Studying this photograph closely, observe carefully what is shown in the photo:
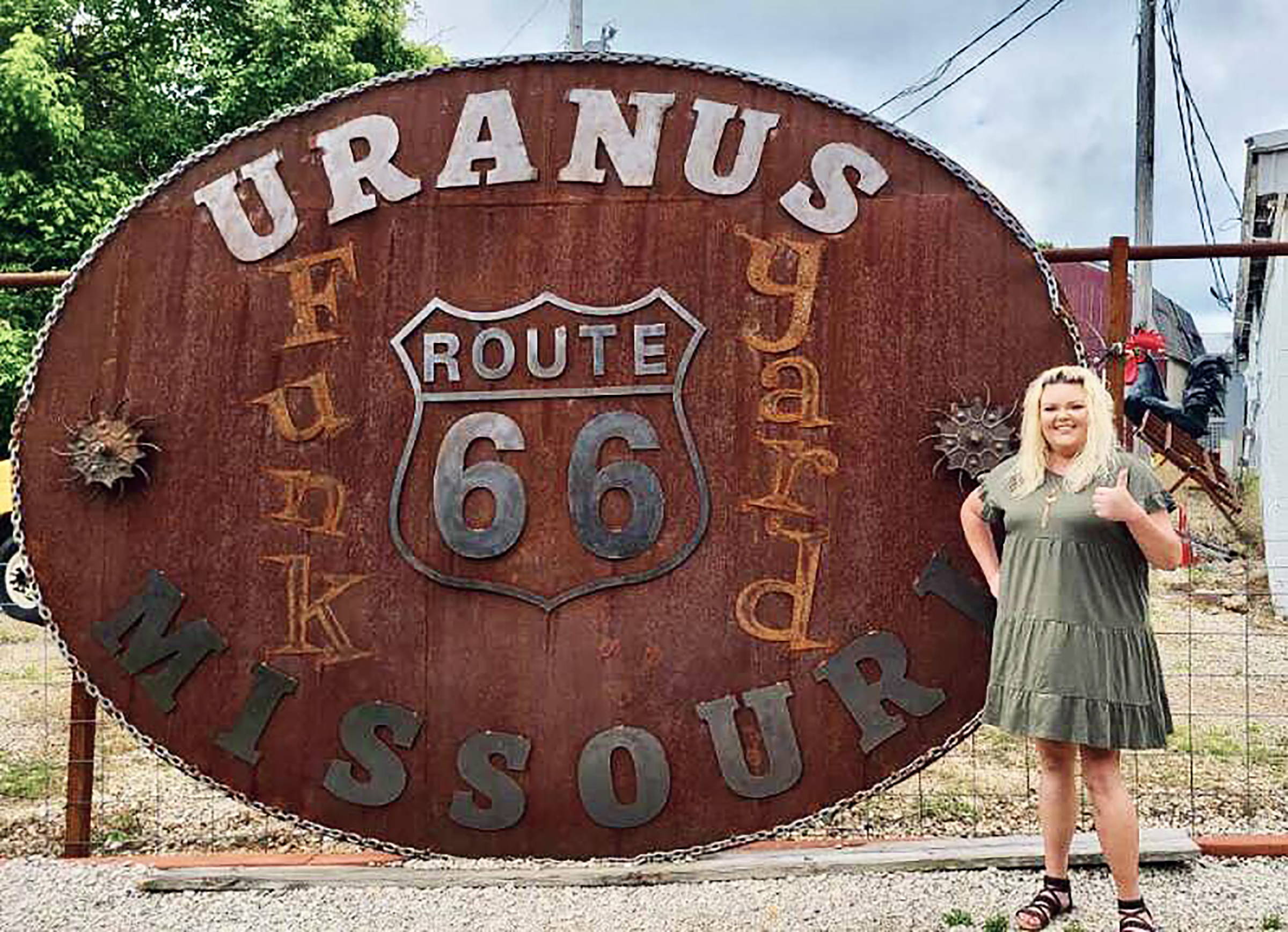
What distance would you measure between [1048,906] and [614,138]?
233cm

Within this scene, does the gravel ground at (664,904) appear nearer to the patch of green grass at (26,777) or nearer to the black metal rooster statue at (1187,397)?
the patch of green grass at (26,777)

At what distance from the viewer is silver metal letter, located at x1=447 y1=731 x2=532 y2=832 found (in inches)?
149

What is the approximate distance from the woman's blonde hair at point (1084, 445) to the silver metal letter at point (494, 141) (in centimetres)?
147

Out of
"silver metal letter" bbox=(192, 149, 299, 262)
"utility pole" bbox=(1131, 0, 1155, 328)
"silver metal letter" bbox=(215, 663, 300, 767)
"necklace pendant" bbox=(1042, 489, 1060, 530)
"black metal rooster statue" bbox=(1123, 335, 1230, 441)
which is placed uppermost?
"utility pole" bbox=(1131, 0, 1155, 328)

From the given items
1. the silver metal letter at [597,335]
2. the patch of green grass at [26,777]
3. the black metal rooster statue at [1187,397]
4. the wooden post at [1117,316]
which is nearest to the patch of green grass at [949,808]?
the wooden post at [1117,316]

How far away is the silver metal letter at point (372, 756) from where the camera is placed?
3814 mm

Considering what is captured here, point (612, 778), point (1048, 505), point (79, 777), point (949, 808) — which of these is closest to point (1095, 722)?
point (1048, 505)

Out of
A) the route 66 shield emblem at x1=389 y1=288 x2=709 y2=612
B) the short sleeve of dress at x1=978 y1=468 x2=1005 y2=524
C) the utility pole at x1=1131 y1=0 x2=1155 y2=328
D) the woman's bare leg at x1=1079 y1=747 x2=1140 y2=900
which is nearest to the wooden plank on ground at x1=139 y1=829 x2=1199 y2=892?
the woman's bare leg at x1=1079 y1=747 x2=1140 y2=900

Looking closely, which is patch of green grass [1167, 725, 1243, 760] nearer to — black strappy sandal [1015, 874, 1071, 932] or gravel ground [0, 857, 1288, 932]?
gravel ground [0, 857, 1288, 932]

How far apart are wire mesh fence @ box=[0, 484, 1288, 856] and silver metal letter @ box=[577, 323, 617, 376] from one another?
54.8 inches

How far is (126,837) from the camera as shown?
5035 millimetres

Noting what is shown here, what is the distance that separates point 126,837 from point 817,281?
127 inches

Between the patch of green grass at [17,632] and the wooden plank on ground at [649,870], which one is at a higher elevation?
the patch of green grass at [17,632]

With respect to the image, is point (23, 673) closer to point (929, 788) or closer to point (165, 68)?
point (929, 788)
